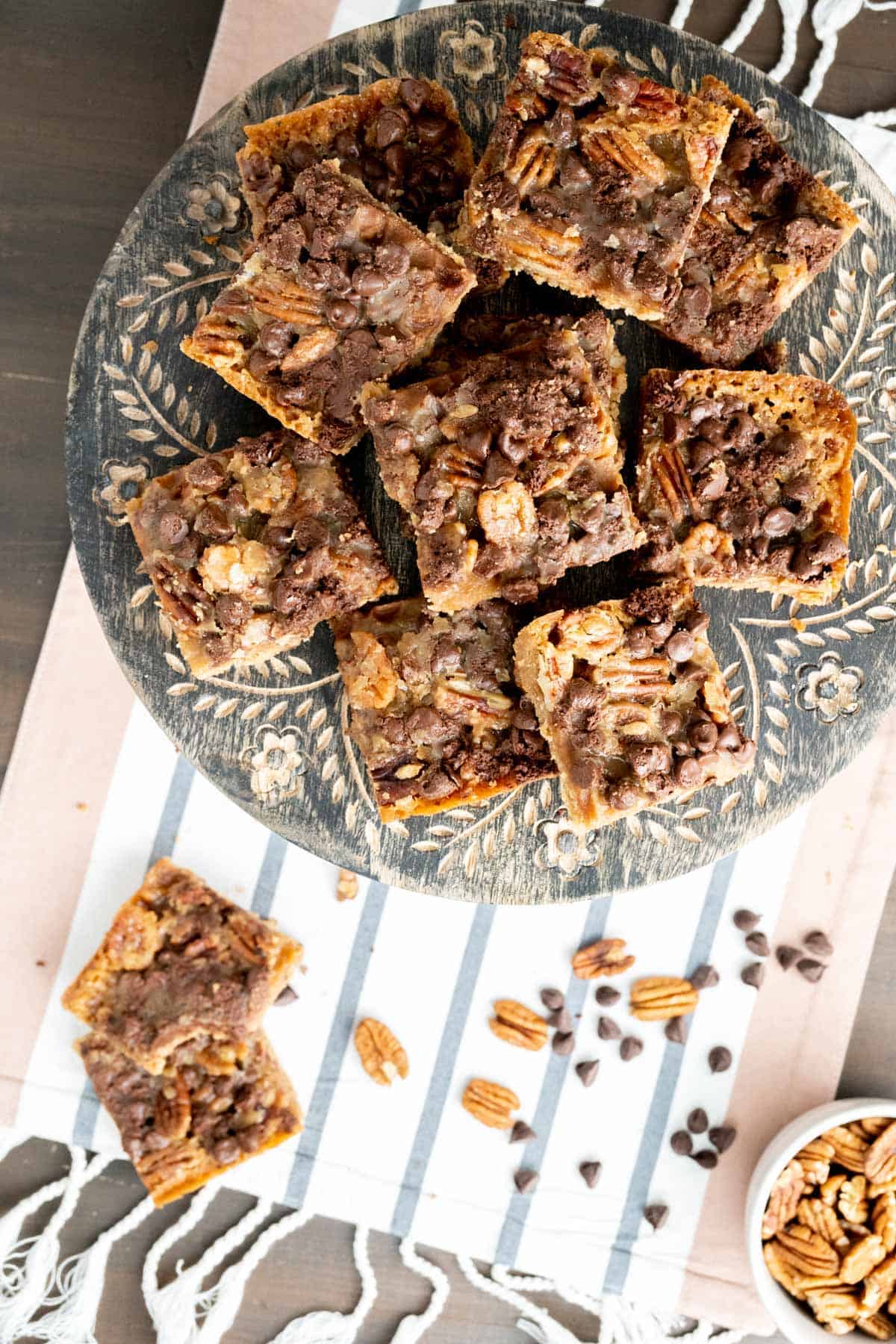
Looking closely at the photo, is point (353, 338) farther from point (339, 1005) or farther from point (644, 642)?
point (339, 1005)

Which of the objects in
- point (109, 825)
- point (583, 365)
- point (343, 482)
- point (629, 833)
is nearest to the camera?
point (583, 365)

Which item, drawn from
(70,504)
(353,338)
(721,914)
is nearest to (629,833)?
(721,914)

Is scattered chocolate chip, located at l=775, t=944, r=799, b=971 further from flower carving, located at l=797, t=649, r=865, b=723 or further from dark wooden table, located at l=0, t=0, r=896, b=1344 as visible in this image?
flower carving, located at l=797, t=649, r=865, b=723

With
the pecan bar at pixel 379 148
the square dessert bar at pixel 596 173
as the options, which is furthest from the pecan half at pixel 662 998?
the pecan bar at pixel 379 148

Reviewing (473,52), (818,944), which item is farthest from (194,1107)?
(473,52)

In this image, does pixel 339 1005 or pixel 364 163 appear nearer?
pixel 364 163

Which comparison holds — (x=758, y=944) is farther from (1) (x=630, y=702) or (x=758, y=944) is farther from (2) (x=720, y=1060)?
(1) (x=630, y=702)
